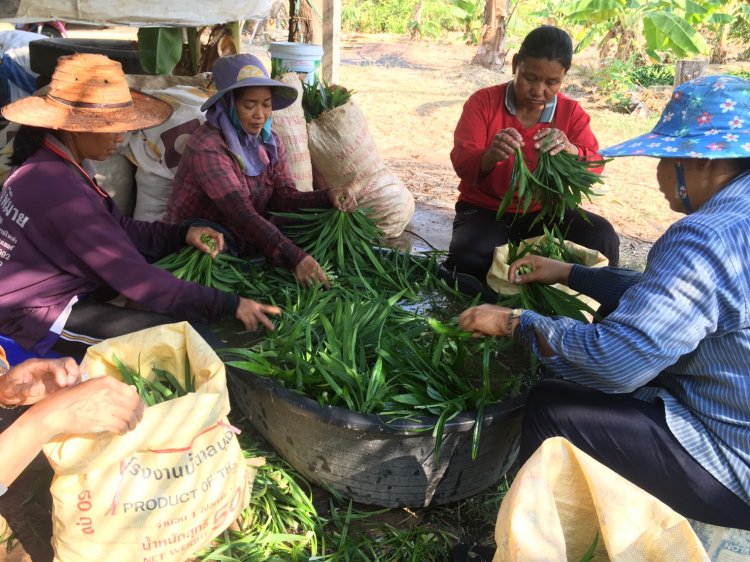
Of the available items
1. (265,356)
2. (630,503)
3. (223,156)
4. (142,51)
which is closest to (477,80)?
(142,51)

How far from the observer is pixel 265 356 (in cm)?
212

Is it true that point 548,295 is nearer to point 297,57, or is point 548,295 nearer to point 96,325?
point 96,325

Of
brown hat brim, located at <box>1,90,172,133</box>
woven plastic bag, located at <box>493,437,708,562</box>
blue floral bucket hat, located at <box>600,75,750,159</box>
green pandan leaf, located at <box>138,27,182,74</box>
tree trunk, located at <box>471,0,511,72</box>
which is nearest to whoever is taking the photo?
woven plastic bag, located at <box>493,437,708,562</box>

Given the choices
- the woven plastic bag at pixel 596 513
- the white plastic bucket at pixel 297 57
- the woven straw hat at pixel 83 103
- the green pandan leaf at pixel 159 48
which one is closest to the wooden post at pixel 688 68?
the white plastic bucket at pixel 297 57

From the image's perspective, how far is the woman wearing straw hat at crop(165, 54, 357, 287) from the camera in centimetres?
267

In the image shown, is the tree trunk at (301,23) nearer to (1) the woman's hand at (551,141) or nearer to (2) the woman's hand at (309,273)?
(1) the woman's hand at (551,141)

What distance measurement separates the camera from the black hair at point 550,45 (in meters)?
2.74

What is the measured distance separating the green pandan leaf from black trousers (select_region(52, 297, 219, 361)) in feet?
7.13

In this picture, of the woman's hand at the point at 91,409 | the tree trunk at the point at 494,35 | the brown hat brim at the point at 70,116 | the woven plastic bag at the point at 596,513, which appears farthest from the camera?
the tree trunk at the point at 494,35

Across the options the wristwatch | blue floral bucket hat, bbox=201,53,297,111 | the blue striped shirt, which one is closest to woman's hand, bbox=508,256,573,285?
the wristwatch

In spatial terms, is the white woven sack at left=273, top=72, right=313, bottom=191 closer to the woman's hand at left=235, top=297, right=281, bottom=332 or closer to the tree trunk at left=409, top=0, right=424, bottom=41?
the woman's hand at left=235, top=297, right=281, bottom=332

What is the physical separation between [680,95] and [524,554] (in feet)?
3.74

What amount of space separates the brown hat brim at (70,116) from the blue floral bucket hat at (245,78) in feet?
2.01

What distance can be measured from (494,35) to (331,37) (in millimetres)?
7874
